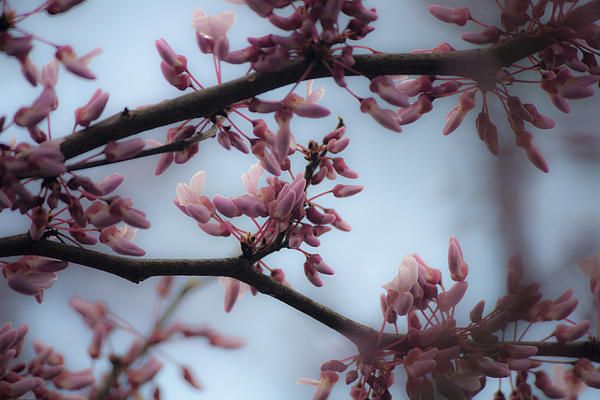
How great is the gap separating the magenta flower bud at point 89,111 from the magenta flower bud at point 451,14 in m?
0.75

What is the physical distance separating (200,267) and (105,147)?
30 cm

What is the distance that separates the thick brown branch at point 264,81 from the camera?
1.22 metres

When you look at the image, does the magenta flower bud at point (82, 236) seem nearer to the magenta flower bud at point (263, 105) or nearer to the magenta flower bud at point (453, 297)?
the magenta flower bud at point (263, 105)

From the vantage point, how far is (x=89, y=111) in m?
1.27

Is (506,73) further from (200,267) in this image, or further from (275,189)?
(200,267)

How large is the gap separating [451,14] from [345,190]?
474mm

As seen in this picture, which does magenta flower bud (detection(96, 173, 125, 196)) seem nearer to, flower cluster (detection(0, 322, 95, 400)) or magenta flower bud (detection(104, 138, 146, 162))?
magenta flower bud (detection(104, 138, 146, 162))

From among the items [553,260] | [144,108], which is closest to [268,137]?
[144,108]

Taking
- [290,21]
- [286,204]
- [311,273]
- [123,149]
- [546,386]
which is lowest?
[546,386]

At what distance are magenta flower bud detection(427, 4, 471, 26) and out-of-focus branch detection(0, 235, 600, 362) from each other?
69 centimetres

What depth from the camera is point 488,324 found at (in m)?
1.27

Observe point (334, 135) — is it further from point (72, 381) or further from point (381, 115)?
point (72, 381)

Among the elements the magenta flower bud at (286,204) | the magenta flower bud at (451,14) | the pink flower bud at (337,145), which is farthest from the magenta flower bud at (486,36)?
the magenta flower bud at (286,204)

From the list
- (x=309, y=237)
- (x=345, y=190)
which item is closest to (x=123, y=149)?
(x=309, y=237)
